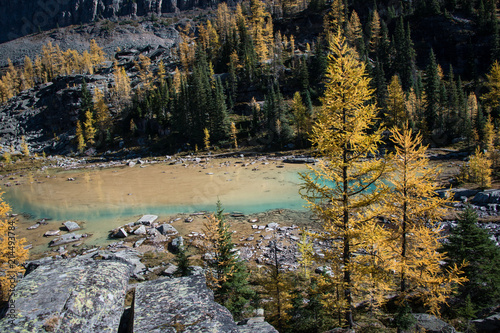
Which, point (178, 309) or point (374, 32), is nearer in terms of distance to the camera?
point (178, 309)

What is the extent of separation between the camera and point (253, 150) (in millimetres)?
69000

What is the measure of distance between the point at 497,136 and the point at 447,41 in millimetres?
75284

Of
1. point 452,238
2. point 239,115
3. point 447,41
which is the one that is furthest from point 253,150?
point 447,41

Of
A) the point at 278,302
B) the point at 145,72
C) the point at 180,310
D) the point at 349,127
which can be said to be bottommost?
the point at 278,302

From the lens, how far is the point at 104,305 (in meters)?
3.83

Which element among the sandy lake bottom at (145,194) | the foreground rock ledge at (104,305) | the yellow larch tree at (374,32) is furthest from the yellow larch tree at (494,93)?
the foreground rock ledge at (104,305)

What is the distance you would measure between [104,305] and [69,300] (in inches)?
18.2

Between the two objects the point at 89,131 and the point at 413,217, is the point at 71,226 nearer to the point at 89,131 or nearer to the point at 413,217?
the point at 413,217

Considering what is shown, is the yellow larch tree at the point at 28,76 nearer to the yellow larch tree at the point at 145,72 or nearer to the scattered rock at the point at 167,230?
the yellow larch tree at the point at 145,72

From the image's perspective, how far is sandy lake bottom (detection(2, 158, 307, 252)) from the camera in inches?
1083

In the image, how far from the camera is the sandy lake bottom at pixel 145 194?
27516 mm

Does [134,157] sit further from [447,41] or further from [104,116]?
[447,41]

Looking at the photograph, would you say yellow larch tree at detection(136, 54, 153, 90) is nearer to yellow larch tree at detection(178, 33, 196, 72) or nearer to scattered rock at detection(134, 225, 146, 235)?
yellow larch tree at detection(178, 33, 196, 72)

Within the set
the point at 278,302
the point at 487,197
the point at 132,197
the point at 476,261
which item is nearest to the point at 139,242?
the point at 278,302
